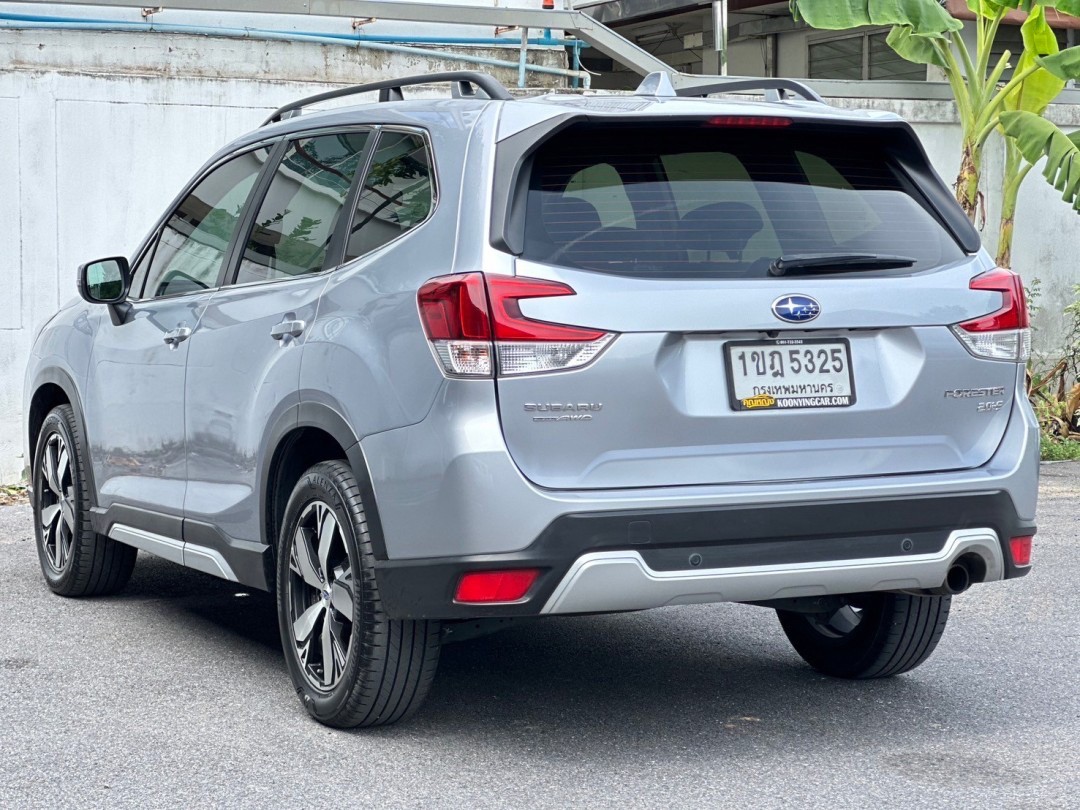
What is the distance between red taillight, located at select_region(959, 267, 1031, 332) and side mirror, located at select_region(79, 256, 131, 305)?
331 cm

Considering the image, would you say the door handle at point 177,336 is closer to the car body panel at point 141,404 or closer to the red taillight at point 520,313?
the car body panel at point 141,404

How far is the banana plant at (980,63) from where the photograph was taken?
1119cm

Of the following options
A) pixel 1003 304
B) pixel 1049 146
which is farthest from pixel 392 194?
pixel 1049 146

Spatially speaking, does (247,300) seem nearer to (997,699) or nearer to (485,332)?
(485,332)

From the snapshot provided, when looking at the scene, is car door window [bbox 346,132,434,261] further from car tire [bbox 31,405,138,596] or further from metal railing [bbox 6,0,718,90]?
→ metal railing [bbox 6,0,718,90]

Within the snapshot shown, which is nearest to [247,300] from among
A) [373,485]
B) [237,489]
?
[237,489]

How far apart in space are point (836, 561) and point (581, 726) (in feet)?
3.39

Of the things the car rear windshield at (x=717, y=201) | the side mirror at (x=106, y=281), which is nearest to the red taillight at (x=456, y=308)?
the car rear windshield at (x=717, y=201)

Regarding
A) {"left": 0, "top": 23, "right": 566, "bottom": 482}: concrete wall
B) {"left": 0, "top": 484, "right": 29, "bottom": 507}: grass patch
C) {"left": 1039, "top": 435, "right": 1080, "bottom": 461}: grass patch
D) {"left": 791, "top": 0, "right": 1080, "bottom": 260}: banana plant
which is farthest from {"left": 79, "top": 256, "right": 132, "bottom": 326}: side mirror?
{"left": 1039, "top": 435, "right": 1080, "bottom": 461}: grass patch

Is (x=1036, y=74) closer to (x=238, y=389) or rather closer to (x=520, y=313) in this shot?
(x=238, y=389)

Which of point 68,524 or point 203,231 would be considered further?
point 68,524

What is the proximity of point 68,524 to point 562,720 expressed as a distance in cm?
287

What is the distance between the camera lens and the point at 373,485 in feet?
14.5

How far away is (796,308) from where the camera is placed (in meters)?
4.34
